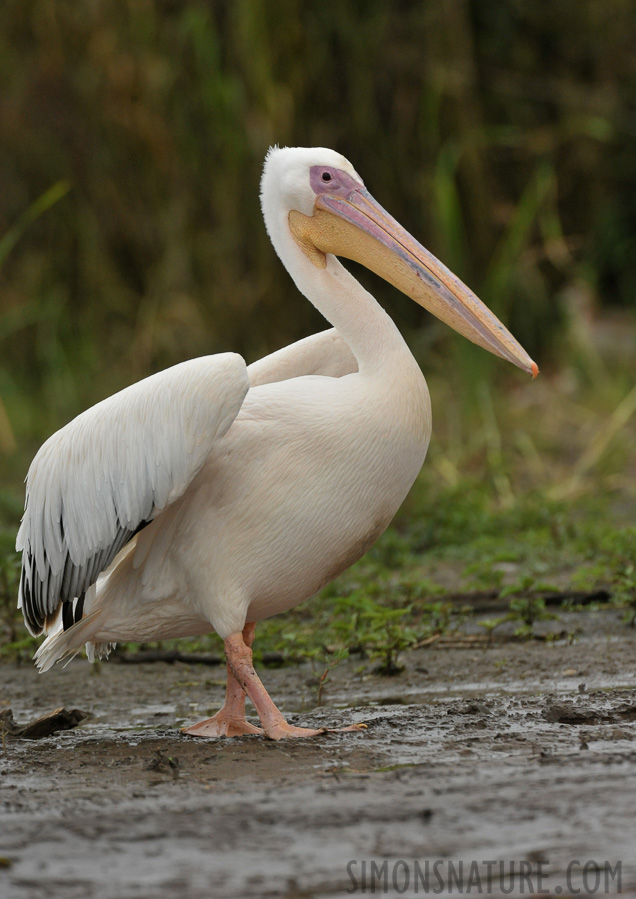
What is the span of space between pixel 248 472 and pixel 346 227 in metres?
0.89

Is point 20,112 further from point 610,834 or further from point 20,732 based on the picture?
point 610,834

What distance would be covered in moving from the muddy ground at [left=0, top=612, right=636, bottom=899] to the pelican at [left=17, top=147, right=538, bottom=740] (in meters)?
0.32

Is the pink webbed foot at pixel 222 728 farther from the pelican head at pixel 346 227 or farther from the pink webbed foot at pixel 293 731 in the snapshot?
the pelican head at pixel 346 227

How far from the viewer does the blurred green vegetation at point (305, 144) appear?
8.15 meters

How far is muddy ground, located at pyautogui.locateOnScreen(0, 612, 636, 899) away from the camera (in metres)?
2.19

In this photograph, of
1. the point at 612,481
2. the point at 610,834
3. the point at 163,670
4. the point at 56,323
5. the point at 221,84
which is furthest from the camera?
the point at 56,323

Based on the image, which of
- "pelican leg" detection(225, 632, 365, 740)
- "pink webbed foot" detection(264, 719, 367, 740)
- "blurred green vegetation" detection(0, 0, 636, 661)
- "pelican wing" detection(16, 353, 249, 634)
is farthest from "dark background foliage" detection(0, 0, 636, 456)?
"pink webbed foot" detection(264, 719, 367, 740)

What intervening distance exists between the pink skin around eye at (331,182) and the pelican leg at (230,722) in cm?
140

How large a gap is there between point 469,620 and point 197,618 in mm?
1407

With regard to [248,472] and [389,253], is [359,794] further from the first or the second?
[389,253]

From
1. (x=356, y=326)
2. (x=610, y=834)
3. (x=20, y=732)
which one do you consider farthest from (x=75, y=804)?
(x=356, y=326)

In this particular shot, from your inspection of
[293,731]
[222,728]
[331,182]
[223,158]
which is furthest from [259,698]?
[223,158]

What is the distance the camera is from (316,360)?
414 cm

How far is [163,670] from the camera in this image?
4707 millimetres
